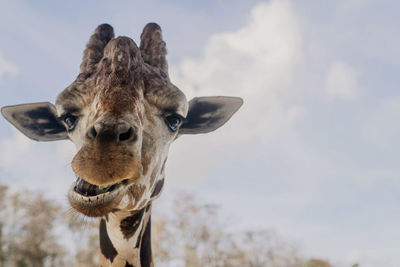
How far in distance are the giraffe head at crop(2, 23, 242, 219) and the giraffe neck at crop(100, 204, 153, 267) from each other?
1.20 ft

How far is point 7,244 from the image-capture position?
40625 millimetres

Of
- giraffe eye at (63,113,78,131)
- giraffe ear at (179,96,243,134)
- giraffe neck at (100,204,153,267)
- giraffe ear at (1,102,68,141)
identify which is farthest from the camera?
A: giraffe ear at (179,96,243,134)

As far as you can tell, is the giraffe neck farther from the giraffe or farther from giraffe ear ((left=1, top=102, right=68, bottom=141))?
giraffe ear ((left=1, top=102, right=68, bottom=141))

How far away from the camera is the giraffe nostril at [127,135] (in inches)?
108

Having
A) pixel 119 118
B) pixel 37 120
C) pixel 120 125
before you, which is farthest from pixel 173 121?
pixel 37 120

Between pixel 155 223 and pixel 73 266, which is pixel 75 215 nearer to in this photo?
pixel 155 223

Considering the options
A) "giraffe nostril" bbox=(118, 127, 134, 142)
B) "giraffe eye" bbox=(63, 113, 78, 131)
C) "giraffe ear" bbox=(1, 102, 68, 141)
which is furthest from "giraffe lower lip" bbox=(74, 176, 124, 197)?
"giraffe ear" bbox=(1, 102, 68, 141)

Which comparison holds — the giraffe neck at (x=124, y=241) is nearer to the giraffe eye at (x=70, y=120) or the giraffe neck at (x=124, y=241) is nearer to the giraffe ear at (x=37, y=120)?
the giraffe eye at (x=70, y=120)

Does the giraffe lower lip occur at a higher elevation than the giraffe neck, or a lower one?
higher

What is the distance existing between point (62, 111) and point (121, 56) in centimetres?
89

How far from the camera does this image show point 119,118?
285cm

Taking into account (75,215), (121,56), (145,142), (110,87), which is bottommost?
(75,215)

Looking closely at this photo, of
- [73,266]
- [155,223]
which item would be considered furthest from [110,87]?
[73,266]

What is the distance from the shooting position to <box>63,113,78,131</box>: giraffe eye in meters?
3.73
